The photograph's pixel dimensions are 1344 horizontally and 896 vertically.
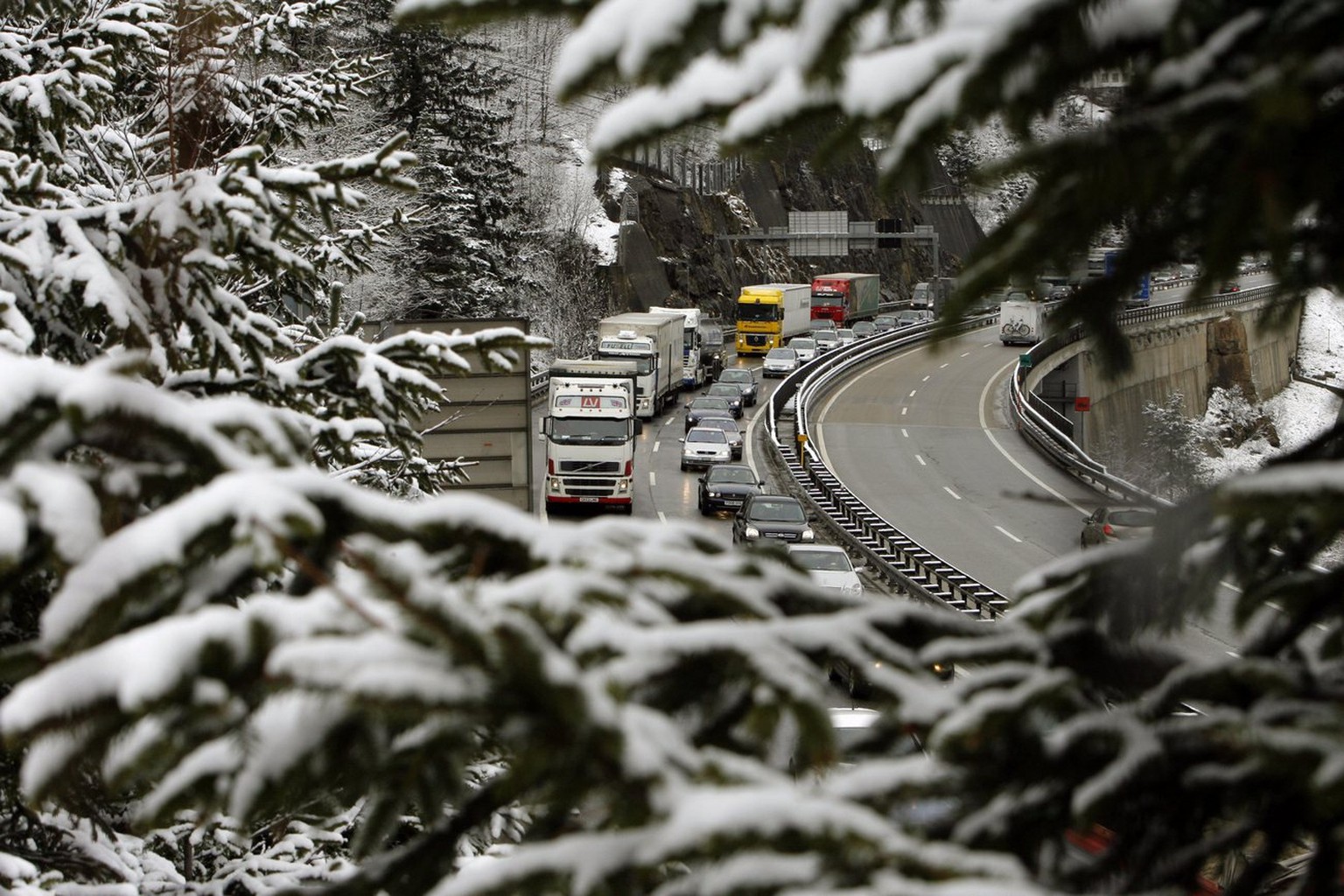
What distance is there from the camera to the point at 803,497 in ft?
106

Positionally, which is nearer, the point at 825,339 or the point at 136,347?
the point at 136,347

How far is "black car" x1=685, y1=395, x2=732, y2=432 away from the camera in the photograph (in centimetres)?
4184

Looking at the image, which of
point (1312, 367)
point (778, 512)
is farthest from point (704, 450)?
point (1312, 367)

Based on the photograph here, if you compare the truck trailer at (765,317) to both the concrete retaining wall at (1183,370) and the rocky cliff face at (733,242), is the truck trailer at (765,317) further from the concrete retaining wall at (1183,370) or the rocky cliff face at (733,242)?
the concrete retaining wall at (1183,370)

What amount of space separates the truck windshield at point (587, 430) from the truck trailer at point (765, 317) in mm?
35414

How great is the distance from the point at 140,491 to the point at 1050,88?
1.85 m

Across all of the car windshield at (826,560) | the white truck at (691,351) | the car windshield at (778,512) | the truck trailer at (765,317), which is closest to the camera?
the car windshield at (826,560)

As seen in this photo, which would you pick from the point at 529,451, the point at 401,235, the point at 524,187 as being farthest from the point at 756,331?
the point at 529,451

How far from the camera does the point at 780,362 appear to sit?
59.6 metres

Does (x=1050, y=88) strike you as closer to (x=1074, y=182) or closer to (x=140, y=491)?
(x=1074, y=182)

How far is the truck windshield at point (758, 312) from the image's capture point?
64688 millimetres

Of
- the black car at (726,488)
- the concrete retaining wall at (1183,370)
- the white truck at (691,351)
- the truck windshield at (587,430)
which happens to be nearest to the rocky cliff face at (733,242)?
the white truck at (691,351)

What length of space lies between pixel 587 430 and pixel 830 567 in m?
10.4

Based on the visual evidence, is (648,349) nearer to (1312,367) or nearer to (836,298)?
(836,298)
